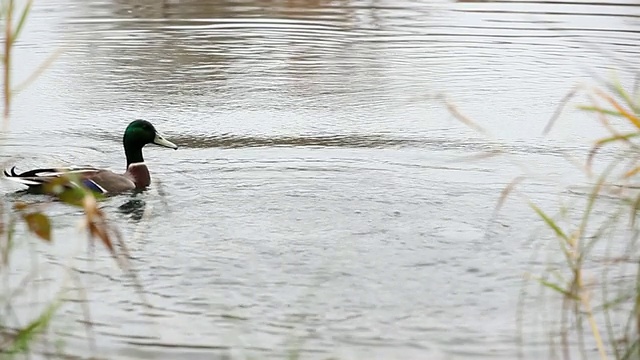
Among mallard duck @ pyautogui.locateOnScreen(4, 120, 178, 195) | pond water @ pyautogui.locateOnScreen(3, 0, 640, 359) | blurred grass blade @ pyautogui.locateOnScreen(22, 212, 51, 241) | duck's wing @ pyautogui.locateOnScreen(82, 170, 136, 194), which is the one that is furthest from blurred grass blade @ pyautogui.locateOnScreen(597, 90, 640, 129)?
duck's wing @ pyautogui.locateOnScreen(82, 170, 136, 194)

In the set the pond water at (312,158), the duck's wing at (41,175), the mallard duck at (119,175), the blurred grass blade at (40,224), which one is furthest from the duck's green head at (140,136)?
the blurred grass blade at (40,224)

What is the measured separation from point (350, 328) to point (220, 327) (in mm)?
527

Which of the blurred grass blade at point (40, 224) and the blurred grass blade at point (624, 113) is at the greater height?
the blurred grass blade at point (624, 113)

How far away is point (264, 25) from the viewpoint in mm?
13094

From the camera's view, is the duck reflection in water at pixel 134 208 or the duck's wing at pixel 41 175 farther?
the duck's wing at pixel 41 175

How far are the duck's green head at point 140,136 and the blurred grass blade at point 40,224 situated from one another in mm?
3700

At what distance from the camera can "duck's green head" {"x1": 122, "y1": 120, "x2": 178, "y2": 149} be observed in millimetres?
7254

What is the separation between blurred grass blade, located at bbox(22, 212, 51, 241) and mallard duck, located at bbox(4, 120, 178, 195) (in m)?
2.89

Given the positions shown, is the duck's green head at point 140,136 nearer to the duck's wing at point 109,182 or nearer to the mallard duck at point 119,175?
the mallard duck at point 119,175

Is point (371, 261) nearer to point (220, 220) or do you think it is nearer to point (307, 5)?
point (220, 220)


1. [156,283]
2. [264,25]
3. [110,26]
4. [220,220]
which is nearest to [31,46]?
[110,26]

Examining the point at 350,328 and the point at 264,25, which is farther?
A: the point at 264,25

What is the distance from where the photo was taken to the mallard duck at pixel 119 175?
665 cm

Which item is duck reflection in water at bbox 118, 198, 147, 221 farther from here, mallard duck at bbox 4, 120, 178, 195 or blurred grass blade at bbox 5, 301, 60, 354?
blurred grass blade at bbox 5, 301, 60, 354
